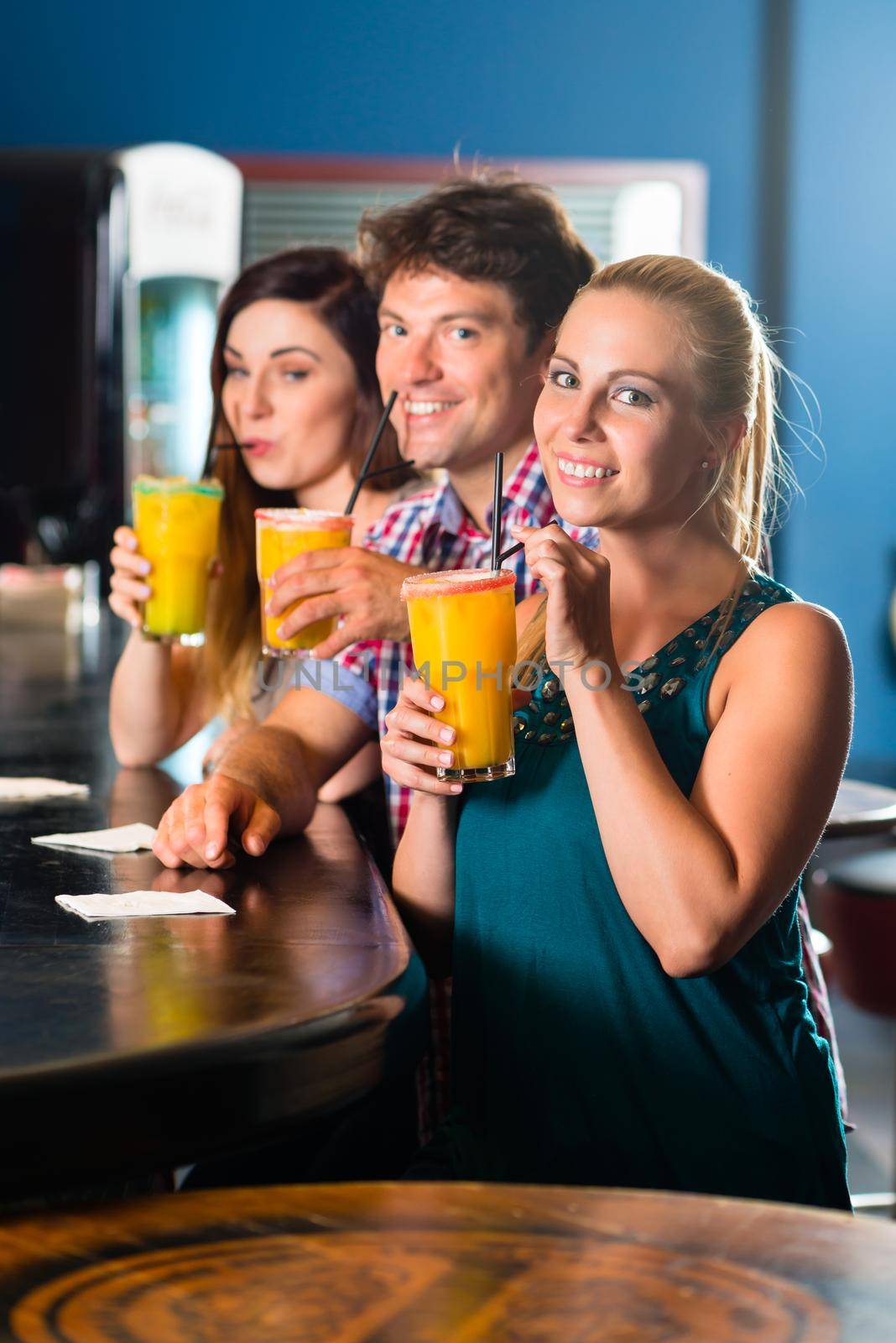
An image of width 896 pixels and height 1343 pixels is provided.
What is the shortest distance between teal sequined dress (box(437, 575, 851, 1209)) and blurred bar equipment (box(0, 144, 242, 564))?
361 cm

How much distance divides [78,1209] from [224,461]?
1.64 meters

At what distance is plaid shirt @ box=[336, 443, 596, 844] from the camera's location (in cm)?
190

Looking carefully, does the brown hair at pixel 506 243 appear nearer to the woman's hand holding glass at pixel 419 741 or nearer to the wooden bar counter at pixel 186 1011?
the woman's hand holding glass at pixel 419 741

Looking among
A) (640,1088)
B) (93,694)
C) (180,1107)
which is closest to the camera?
(180,1107)

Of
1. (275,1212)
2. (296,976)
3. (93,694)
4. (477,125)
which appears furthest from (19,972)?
(477,125)

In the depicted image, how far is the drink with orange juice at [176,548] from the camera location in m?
2.01

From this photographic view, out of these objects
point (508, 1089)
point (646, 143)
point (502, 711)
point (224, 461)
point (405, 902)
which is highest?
point (646, 143)

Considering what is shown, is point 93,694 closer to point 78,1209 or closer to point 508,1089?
point 508,1089

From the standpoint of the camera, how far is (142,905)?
1.31m

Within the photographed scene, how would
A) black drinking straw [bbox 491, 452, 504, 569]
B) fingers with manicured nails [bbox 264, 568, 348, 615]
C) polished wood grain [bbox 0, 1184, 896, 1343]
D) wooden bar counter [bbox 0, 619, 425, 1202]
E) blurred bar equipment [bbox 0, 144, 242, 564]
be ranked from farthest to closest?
blurred bar equipment [bbox 0, 144, 242, 564]
fingers with manicured nails [bbox 264, 568, 348, 615]
black drinking straw [bbox 491, 452, 504, 569]
wooden bar counter [bbox 0, 619, 425, 1202]
polished wood grain [bbox 0, 1184, 896, 1343]

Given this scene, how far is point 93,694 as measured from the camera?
2.95 metres

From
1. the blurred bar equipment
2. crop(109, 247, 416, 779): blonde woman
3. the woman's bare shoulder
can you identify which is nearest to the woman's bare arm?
the woman's bare shoulder

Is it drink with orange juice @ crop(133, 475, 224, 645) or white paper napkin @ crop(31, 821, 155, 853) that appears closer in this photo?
white paper napkin @ crop(31, 821, 155, 853)

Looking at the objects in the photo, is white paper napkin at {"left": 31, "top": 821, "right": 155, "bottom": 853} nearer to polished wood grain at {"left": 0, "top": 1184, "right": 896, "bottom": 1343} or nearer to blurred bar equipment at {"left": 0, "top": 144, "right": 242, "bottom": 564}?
polished wood grain at {"left": 0, "top": 1184, "right": 896, "bottom": 1343}
